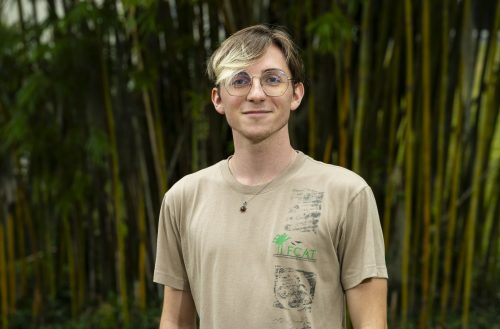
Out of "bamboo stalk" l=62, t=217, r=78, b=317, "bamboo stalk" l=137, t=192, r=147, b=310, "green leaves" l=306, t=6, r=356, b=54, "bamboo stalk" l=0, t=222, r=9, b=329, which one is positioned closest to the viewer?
"green leaves" l=306, t=6, r=356, b=54

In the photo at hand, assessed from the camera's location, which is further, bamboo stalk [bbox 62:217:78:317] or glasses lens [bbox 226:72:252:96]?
bamboo stalk [bbox 62:217:78:317]

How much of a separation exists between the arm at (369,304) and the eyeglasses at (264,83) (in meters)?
0.34

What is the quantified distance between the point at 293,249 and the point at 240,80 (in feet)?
0.94

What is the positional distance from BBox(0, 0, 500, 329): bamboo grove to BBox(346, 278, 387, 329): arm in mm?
1678

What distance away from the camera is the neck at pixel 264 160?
140 centimetres

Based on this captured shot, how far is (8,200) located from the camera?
4.21m

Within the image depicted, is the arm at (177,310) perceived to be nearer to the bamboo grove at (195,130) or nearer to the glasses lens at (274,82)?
the glasses lens at (274,82)

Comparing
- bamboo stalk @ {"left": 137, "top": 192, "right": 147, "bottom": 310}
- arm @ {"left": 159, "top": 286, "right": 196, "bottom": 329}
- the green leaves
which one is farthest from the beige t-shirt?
bamboo stalk @ {"left": 137, "top": 192, "right": 147, "bottom": 310}

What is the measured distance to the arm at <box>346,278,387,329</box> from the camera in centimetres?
131

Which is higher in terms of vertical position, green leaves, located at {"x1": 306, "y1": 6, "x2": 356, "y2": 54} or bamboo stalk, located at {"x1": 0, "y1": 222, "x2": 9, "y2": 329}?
green leaves, located at {"x1": 306, "y1": 6, "x2": 356, "y2": 54}

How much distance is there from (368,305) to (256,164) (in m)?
0.30

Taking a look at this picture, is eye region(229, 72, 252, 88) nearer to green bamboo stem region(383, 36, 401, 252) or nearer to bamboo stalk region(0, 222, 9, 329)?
green bamboo stem region(383, 36, 401, 252)

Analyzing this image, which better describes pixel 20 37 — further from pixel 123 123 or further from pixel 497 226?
pixel 497 226

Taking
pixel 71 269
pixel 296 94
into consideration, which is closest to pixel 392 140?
pixel 71 269
